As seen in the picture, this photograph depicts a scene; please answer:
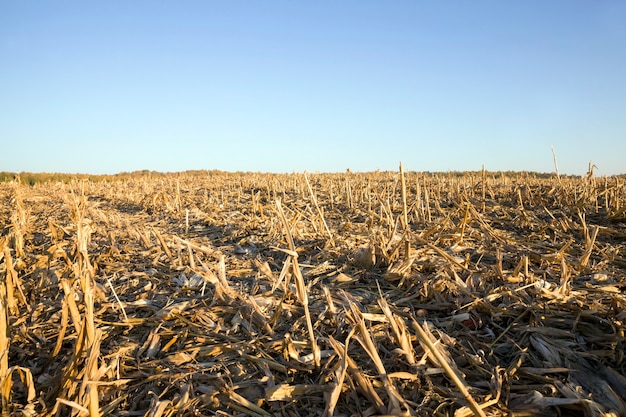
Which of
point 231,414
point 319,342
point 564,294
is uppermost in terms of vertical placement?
point 564,294

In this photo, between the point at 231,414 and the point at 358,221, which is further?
the point at 358,221

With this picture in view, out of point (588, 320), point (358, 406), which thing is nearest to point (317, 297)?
point (358, 406)

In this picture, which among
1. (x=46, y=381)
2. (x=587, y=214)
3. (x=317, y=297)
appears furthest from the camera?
(x=587, y=214)

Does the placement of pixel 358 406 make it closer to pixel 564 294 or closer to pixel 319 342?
pixel 319 342

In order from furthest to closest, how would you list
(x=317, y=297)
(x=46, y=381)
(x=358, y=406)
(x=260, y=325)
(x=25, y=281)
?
(x=25, y=281) → (x=317, y=297) → (x=260, y=325) → (x=46, y=381) → (x=358, y=406)

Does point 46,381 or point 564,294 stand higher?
point 564,294

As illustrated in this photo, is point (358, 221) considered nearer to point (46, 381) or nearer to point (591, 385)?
point (591, 385)

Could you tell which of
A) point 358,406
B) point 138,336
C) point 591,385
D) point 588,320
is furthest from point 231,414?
point 588,320

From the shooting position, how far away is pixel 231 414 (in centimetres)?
132

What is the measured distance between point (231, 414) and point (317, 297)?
32.4 inches

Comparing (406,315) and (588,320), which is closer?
(588,320)

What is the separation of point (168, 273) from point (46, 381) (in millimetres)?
1073

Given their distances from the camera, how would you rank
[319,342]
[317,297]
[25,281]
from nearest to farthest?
[319,342] → [317,297] → [25,281]

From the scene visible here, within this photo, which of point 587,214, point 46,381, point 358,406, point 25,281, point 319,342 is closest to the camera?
point 358,406
